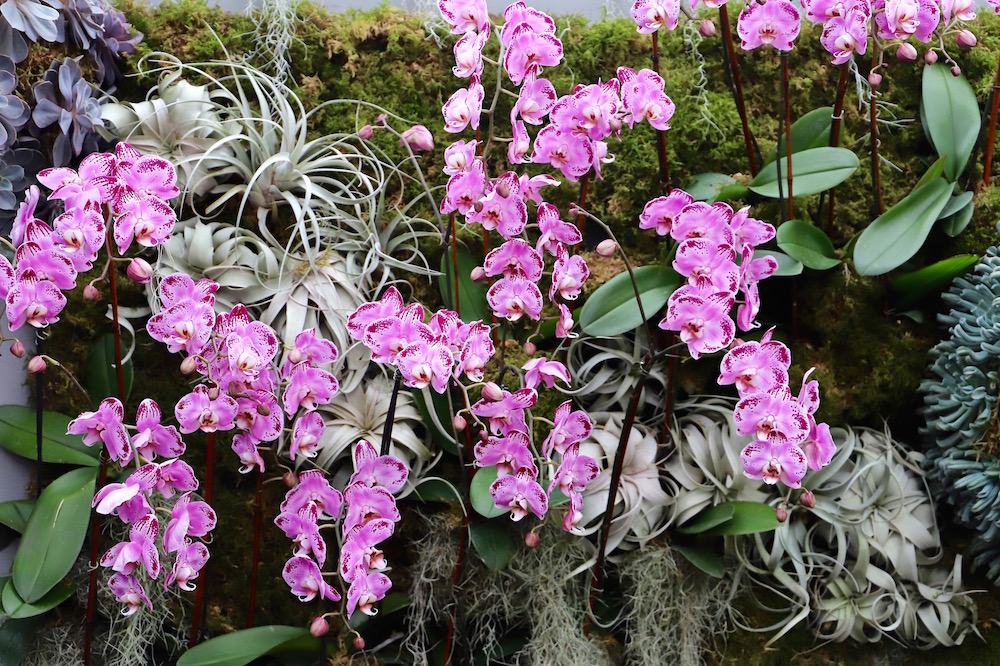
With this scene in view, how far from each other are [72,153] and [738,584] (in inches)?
54.6

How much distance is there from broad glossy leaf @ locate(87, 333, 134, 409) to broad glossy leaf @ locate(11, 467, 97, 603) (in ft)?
0.55

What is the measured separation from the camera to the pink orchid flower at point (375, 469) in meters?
1.06

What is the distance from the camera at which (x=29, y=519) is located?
49.1 inches

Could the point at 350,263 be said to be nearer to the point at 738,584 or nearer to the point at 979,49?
the point at 738,584

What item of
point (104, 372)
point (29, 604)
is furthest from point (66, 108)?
point (29, 604)

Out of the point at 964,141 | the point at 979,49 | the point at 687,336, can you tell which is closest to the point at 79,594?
the point at 687,336

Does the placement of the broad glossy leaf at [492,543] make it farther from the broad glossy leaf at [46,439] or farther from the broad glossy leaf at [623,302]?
the broad glossy leaf at [46,439]

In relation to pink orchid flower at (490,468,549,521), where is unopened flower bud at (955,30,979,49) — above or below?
above

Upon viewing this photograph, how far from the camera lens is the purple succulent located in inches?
52.2

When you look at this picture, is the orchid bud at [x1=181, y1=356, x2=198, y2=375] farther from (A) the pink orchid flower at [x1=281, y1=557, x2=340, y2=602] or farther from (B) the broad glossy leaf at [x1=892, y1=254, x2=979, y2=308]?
(B) the broad glossy leaf at [x1=892, y1=254, x2=979, y2=308]

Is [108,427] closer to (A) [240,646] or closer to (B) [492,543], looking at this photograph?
(A) [240,646]

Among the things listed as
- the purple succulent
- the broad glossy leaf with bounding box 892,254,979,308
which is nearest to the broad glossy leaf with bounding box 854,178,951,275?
the broad glossy leaf with bounding box 892,254,979,308

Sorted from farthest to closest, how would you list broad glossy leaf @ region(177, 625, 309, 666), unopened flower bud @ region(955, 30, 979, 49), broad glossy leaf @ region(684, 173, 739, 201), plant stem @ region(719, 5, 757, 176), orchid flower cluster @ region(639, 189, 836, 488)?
broad glossy leaf @ region(684, 173, 739, 201), plant stem @ region(719, 5, 757, 176), unopened flower bud @ region(955, 30, 979, 49), broad glossy leaf @ region(177, 625, 309, 666), orchid flower cluster @ region(639, 189, 836, 488)

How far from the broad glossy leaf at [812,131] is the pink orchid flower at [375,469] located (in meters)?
0.88
